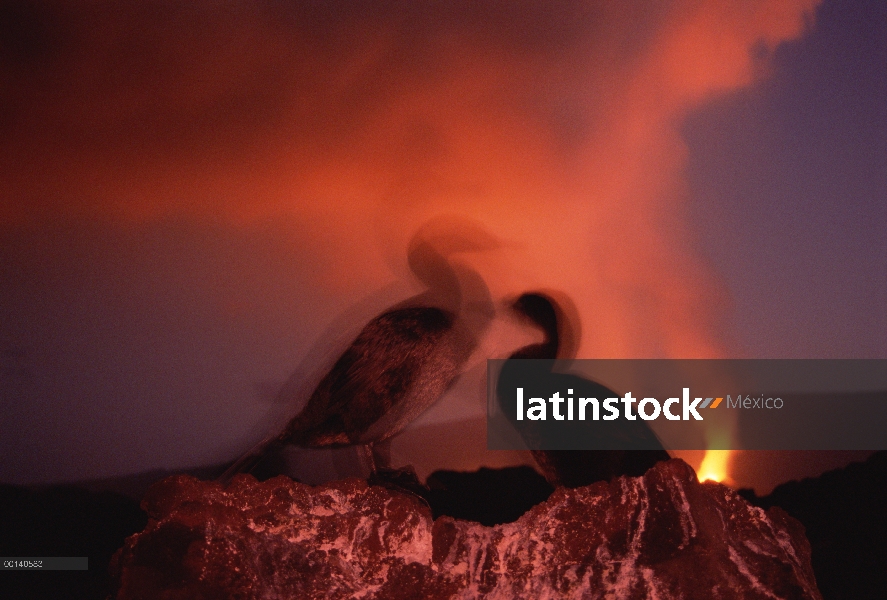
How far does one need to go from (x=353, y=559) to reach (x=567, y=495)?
730 mm

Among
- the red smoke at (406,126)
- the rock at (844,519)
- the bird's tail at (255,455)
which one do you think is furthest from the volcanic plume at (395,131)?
the rock at (844,519)

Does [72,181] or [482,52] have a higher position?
[482,52]

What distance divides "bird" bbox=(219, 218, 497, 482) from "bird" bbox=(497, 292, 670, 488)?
21 centimetres

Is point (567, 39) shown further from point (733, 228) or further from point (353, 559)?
point (353, 559)

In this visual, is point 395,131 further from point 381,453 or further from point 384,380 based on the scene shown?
point 381,453

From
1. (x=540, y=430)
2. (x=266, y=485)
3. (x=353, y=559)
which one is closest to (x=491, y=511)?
(x=540, y=430)

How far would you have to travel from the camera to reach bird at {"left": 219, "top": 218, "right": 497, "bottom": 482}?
1976 millimetres

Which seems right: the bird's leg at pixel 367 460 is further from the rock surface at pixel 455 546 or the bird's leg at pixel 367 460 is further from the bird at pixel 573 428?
the bird at pixel 573 428

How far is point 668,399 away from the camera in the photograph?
2.01m

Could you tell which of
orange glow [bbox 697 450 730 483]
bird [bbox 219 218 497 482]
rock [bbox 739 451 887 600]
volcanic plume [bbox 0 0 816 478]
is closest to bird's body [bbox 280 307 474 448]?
bird [bbox 219 218 497 482]

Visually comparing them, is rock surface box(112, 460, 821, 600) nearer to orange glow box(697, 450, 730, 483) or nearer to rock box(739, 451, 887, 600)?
orange glow box(697, 450, 730, 483)

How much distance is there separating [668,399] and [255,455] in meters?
1.58

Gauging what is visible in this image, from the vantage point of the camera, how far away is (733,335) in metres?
2.00

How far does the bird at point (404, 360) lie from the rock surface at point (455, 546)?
26 centimetres
